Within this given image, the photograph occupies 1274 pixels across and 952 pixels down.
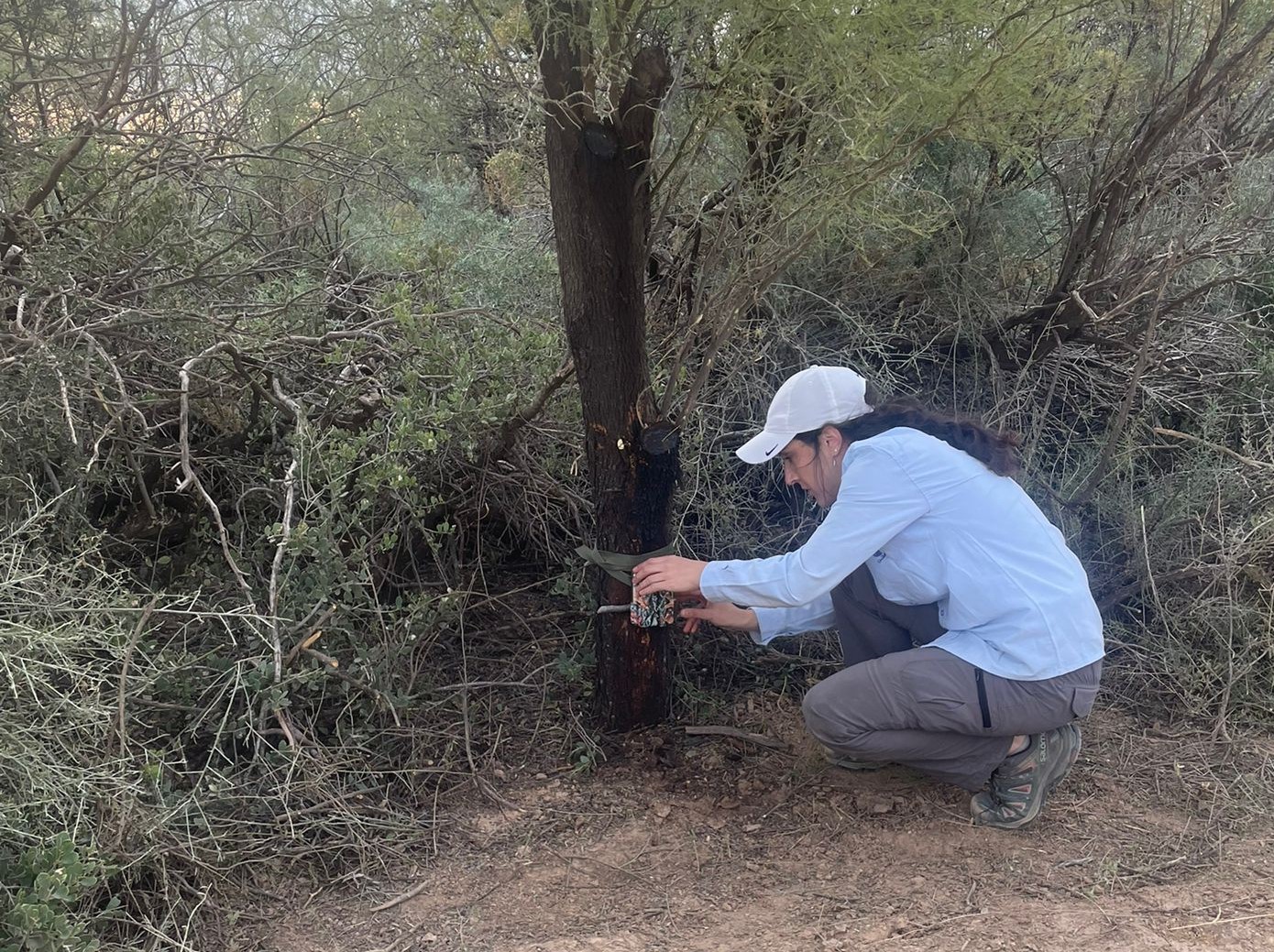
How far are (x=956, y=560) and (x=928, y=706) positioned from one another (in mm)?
435

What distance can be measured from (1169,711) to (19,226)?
169 inches

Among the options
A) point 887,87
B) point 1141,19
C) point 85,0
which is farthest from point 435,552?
point 1141,19

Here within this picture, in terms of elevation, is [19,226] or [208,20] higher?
[208,20]

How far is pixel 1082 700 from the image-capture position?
283 centimetres

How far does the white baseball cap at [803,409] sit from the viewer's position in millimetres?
2877

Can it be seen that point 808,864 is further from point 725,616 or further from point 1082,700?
point 1082,700

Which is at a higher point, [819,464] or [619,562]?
[819,464]

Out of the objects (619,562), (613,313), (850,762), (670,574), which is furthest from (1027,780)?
(613,313)

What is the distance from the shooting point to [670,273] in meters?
3.93

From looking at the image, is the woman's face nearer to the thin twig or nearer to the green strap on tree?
the green strap on tree

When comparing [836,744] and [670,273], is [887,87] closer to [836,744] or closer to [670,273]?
[670,273]

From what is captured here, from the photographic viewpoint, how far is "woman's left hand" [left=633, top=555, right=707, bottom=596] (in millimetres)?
2902

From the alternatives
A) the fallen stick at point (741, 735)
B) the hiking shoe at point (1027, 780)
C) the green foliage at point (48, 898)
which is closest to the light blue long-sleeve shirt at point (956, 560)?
the hiking shoe at point (1027, 780)

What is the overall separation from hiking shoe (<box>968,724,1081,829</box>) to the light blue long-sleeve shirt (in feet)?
0.88
